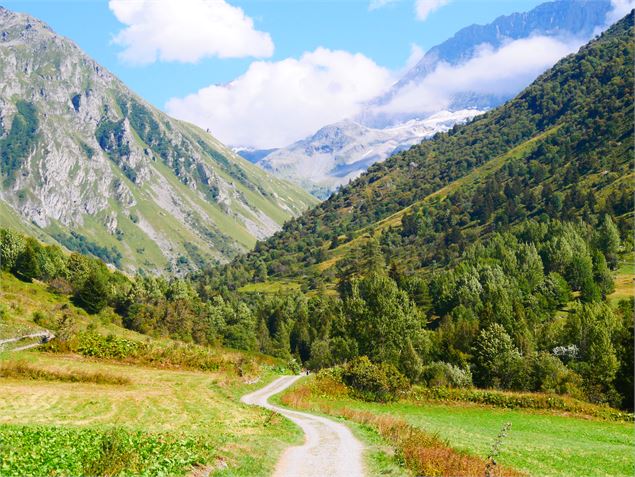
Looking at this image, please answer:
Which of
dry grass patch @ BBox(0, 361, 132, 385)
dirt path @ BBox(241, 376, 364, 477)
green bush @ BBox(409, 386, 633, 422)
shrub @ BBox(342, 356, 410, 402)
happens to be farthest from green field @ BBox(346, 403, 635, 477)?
dry grass patch @ BBox(0, 361, 132, 385)

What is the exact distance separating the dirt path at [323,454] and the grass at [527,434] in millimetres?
5172

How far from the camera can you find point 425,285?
15650cm

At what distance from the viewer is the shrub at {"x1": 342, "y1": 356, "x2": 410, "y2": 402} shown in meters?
62.7

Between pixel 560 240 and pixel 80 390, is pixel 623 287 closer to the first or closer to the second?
pixel 560 240

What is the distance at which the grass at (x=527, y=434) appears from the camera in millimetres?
28750

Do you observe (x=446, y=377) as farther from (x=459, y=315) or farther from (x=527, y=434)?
(x=459, y=315)

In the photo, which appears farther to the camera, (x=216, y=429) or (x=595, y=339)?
(x=595, y=339)

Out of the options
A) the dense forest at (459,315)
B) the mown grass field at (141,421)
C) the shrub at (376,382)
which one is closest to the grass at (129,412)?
the mown grass field at (141,421)

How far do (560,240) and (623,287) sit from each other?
2359 cm

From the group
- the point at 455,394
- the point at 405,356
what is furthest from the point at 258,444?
the point at 405,356

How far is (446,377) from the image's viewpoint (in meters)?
78.0

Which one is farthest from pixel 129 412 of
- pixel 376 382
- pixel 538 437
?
pixel 376 382

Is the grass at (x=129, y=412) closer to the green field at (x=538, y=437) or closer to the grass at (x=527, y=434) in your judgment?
the grass at (x=527, y=434)

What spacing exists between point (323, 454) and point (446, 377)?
56021 millimetres
